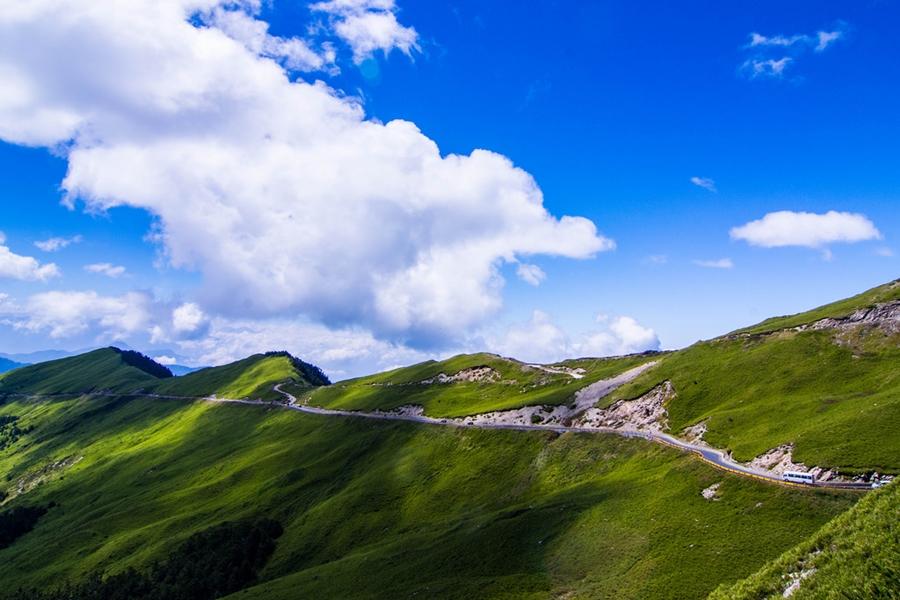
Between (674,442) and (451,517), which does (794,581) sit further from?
(451,517)

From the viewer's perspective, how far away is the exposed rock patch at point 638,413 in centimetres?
11050

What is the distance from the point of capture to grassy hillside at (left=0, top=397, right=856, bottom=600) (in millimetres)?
60125

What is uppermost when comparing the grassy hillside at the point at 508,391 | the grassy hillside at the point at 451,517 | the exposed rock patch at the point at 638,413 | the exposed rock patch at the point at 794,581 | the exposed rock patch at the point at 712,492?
the grassy hillside at the point at 508,391

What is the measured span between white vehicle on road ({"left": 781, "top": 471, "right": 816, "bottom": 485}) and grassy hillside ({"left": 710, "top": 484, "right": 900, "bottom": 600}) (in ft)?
95.5

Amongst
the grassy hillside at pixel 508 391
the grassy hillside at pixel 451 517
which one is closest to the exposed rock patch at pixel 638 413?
the grassy hillside at pixel 451 517

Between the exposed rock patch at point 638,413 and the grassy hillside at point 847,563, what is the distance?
70.5 m

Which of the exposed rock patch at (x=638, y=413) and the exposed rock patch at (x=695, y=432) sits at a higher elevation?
the exposed rock patch at (x=638, y=413)

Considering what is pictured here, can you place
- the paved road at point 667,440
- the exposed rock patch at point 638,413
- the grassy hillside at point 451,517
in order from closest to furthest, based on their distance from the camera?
1. the grassy hillside at point 451,517
2. the paved road at point 667,440
3. the exposed rock patch at point 638,413

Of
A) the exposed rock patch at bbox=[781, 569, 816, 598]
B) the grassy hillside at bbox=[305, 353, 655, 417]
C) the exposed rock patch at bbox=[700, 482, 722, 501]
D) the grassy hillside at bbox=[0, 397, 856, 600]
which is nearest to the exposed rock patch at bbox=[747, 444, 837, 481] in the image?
the grassy hillside at bbox=[0, 397, 856, 600]

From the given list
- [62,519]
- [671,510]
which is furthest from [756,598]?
[62,519]

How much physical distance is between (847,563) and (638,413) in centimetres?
8314

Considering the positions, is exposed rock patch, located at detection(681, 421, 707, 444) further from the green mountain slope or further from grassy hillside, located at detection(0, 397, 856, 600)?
grassy hillside, located at detection(0, 397, 856, 600)

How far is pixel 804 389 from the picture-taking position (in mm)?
95812

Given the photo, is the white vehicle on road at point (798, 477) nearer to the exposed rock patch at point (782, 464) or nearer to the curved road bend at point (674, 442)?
the curved road bend at point (674, 442)
